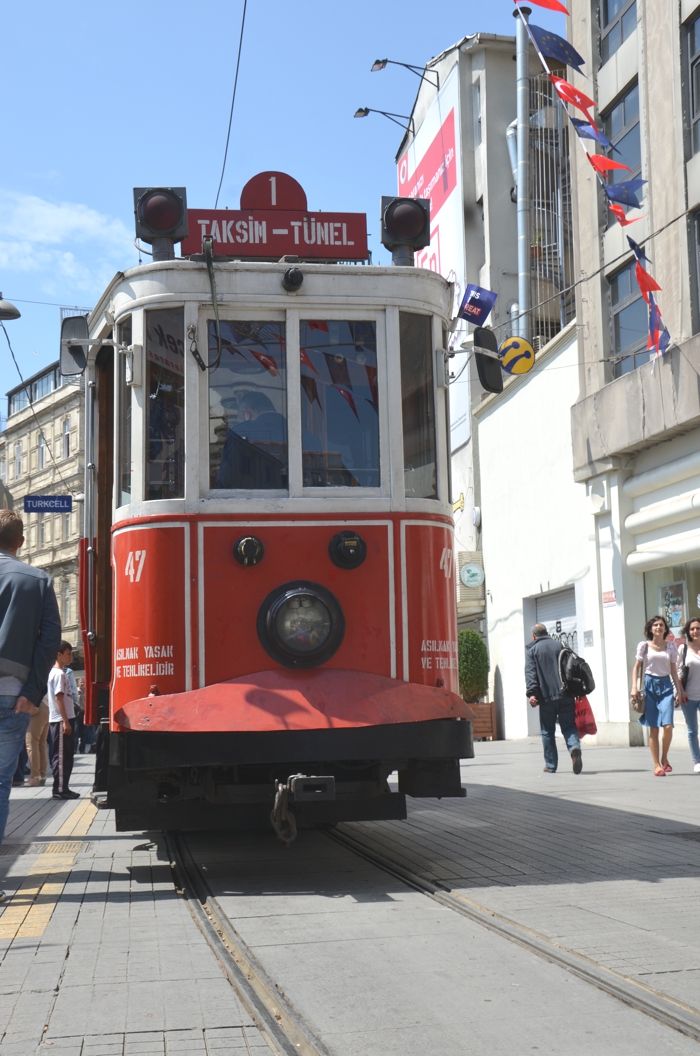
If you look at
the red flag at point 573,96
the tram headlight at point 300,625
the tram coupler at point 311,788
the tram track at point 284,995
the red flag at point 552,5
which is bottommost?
the tram track at point 284,995

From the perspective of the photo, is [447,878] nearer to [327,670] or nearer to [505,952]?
[327,670]

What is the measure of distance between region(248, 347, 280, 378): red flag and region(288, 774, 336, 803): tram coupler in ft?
7.82

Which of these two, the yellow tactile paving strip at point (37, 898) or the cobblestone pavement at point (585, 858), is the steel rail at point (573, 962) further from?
Answer: the yellow tactile paving strip at point (37, 898)

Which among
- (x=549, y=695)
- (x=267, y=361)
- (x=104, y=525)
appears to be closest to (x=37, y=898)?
(x=104, y=525)

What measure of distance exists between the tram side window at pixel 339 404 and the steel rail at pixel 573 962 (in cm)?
234

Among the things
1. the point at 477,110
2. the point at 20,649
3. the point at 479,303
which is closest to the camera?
the point at 20,649

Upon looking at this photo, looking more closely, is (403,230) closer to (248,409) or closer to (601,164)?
(248,409)

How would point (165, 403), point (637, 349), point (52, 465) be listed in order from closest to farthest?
point (165, 403)
point (637, 349)
point (52, 465)

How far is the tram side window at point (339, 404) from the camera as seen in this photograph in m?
7.16

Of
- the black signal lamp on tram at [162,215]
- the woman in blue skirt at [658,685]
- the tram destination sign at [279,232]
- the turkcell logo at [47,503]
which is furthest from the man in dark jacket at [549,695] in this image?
the turkcell logo at [47,503]

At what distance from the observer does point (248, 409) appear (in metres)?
7.14

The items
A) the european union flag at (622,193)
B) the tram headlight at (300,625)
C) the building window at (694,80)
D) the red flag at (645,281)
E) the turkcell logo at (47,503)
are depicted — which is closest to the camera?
the tram headlight at (300,625)

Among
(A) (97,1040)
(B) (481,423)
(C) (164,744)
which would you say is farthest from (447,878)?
(B) (481,423)

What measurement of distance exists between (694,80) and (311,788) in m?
13.9
